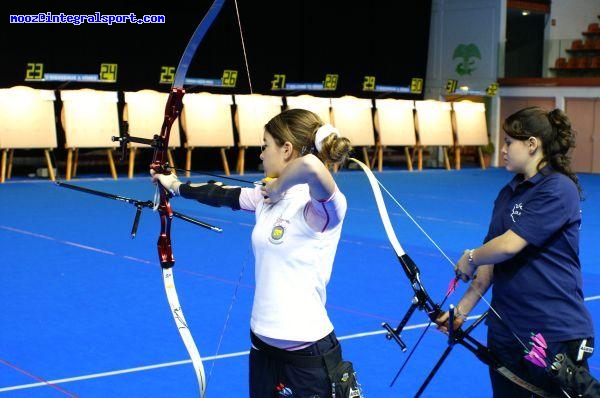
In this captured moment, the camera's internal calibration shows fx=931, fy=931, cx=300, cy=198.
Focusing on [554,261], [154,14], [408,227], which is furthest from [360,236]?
[154,14]

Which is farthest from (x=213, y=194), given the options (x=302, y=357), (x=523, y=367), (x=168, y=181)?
(x=523, y=367)

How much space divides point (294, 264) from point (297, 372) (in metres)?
0.28

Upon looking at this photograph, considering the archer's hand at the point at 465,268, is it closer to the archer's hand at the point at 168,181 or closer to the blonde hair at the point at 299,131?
the blonde hair at the point at 299,131

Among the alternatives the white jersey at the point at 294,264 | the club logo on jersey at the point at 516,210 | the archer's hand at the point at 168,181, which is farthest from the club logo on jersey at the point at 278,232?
the club logo on jersey at the point at 516,210

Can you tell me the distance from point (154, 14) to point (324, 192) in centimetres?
1304

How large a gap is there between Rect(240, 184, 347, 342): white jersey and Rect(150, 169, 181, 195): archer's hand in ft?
1.42

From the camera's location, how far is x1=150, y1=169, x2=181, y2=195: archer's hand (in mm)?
2730

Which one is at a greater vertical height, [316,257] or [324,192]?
[324,192]

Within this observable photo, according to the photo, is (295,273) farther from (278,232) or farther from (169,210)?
(169,210)

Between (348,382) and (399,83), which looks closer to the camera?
(348,382)

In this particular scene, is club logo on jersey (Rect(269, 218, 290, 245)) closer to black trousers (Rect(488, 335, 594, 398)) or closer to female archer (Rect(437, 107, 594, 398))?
female archer (Rect(437, 107, 594, 398))

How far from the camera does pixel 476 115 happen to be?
1720cm

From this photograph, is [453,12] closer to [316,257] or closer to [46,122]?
[46,122]

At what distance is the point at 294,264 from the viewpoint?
2355 mm
